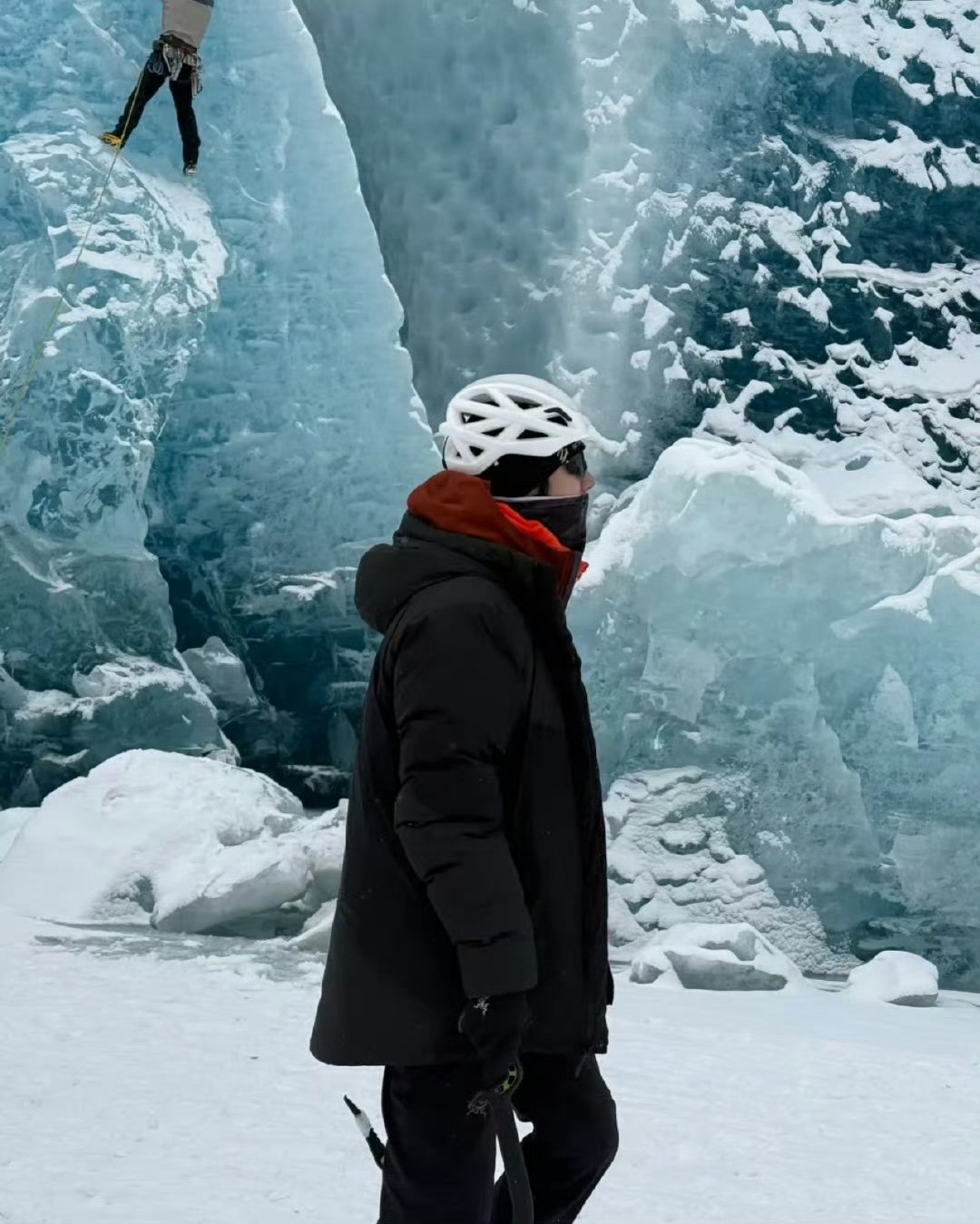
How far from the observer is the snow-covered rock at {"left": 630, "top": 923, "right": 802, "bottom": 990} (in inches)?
235

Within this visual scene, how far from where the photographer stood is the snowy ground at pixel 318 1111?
2.39 metres

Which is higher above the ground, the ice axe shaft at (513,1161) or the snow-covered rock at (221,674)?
the ice axe shaft at (513,1161)

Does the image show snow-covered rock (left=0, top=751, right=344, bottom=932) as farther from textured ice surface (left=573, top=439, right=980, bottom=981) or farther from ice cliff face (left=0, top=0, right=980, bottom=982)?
textured ice surface (left=573, top=439, right=980, bottom=981)

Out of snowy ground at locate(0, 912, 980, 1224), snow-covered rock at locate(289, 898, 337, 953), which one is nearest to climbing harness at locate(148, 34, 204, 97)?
snow-covered rock at locate(289, 898, 337, 953)

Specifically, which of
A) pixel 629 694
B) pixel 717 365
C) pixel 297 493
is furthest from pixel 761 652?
pixel 297 493

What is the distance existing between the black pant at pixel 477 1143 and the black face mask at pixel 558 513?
593mm

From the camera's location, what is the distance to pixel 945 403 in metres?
9.26

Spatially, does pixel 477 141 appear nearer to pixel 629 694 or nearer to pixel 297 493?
pixel 297 493

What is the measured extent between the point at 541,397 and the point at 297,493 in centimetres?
790

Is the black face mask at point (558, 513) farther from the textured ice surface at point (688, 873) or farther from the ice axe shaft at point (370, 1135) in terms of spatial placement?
the textured ice surface at point (688, 873)

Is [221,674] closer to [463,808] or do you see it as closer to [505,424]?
[505,424]

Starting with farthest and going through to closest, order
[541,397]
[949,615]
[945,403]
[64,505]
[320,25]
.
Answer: [320,25]
[945,403]
[64,505]
[949,615]
[541,397]

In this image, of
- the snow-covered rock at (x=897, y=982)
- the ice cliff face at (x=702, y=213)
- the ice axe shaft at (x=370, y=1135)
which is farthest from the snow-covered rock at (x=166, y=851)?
the ice axe shaft at (x=370, y=1135)

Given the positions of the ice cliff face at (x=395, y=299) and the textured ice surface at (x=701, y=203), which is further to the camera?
the textured ice surface at (x=701, y=203)
